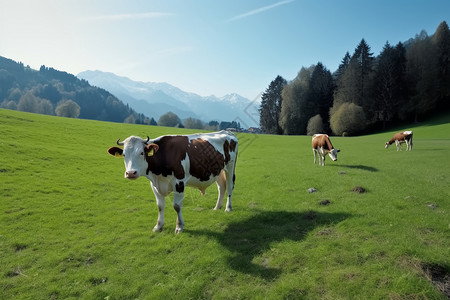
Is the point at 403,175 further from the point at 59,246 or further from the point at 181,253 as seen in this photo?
the point at 59,246

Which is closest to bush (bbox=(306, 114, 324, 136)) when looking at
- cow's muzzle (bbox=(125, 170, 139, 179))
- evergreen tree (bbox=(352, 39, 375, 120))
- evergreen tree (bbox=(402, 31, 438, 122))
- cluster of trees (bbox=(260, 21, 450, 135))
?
cluster of trees (bbox=(260, 21, 450, 135))

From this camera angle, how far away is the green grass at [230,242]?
503cm

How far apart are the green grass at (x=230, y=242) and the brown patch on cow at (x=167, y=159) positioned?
1.83 m

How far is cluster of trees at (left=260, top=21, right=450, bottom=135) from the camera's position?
5966 centimetres

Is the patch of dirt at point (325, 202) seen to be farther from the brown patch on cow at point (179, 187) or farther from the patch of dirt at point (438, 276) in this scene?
the brown patch on cow at point (179, 187)

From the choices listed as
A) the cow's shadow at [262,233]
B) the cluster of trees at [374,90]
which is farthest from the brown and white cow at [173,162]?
the cluster of trees at [374,90]

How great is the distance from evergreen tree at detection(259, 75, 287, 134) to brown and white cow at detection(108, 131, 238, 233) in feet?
268

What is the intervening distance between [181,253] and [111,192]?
7.35m

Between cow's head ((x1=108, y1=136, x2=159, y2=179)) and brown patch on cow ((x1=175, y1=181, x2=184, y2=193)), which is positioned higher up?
cow's head ((x1=108, y1=136, x2=159, y2=179))

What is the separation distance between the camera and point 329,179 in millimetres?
14023

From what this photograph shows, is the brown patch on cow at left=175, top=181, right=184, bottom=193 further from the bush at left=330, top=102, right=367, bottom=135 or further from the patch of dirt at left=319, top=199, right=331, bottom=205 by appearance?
the bush at left=330, top=102, right=367, bottom=135

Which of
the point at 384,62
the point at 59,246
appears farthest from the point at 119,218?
the point at 384,62

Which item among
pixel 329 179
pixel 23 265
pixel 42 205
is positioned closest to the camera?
pixel 23 265

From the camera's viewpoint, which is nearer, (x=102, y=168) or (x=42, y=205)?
(x=42, y=205)
